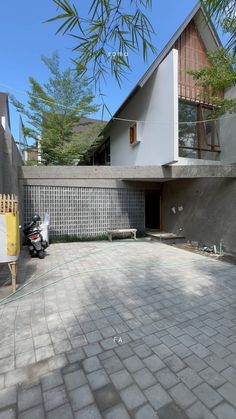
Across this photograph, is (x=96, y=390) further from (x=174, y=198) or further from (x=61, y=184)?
(x=174, y=198)

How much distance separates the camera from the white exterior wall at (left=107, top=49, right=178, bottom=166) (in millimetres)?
7943

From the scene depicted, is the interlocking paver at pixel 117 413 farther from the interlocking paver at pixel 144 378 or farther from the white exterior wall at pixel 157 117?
the white exterior wall at pixel 157 117

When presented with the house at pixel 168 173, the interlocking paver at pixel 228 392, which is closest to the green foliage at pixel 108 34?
the interlocking paver at pixel 228 392

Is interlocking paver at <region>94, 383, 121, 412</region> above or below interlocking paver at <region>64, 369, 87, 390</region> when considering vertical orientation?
below

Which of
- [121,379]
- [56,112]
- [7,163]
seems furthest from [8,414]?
[56,112]

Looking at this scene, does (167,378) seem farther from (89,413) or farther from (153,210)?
(153,210)

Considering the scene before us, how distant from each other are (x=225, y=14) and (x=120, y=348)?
2.98 meters

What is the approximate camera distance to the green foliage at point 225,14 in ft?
4.53

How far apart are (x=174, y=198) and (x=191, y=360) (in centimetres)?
776

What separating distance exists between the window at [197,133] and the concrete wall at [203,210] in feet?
4.10

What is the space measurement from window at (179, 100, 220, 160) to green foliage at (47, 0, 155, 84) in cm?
759

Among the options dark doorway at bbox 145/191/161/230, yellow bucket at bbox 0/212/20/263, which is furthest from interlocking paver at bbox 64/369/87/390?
dark doorway at bbox 145/191/161/230

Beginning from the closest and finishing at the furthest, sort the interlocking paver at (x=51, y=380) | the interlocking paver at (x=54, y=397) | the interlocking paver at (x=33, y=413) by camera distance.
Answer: the interlocking paver at (x=33, y=413) → the interlocking paver at (x=54, y=397) → the interlocking paver at (x=51, y=380)

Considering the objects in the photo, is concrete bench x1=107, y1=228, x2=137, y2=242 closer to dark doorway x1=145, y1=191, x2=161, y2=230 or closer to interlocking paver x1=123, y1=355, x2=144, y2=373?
dark doorway x1=145, y1=191, x2=161, y2=230
